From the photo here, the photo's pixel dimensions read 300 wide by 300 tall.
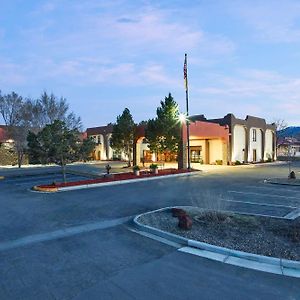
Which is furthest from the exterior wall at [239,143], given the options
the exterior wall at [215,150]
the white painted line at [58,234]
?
the white painted line at [58,234]

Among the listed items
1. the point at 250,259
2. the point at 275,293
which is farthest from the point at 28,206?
the point at 275,293

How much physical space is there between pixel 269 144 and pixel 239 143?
11.8 meters

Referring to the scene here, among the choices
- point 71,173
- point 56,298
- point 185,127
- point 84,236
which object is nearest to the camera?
point 56,298

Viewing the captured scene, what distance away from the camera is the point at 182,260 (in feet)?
23.6

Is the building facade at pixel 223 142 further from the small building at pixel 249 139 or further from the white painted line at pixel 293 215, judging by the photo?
the white painted line at pixel 293 215

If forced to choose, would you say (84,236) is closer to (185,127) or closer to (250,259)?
(250,259)

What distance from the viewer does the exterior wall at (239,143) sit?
45334mm

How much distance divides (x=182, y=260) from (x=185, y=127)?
27.1 metres

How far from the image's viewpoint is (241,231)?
922cm

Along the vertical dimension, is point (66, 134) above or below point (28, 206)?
above

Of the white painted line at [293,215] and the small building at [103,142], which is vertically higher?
the small building at [103,142]

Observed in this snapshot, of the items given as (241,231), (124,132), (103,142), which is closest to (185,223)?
(241,231)

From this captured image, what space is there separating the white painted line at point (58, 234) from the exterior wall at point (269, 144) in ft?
157

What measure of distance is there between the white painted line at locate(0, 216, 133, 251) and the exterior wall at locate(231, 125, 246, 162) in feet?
119
